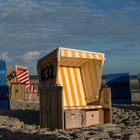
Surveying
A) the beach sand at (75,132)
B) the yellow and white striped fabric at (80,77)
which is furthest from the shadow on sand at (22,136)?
the yellow and white striped fabric at (80,77)

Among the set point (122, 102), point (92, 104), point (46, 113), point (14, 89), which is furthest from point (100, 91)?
point (14, 89)

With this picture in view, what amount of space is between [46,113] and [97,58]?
6.64 feet

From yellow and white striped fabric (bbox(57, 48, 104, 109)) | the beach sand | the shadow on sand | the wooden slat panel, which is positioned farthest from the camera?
yellow and white striped fabric (bbox(57, 48, 104, 109))

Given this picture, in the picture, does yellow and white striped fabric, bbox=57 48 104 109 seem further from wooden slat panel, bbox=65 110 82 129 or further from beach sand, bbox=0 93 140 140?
beach sand, bbox=0 93 140 140

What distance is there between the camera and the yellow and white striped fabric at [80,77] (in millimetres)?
13220

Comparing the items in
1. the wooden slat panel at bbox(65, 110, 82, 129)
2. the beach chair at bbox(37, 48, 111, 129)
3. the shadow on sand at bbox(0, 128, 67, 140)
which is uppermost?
the beach chair at bbox(37, 48, 111, 129)

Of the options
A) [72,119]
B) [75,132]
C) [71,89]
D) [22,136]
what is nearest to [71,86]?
[71,89]

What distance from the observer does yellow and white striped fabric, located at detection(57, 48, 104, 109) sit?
43.4 feet

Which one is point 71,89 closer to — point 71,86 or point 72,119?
point 71,86

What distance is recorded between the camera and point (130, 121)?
13922mm

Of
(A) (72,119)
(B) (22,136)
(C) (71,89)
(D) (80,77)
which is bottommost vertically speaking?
(B) (22,136)

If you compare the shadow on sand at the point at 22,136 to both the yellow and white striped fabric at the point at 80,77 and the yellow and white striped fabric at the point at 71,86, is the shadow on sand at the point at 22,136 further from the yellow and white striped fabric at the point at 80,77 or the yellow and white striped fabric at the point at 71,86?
the yellow and white striped fabric at the point at 71,86

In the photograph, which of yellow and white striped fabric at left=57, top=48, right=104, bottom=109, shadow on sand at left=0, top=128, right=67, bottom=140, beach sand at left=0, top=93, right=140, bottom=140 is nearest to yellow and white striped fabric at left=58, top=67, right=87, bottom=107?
yellow and white striped fabric at left=57, top=48, right=104, bottom=109

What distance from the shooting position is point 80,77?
46.3 ft
